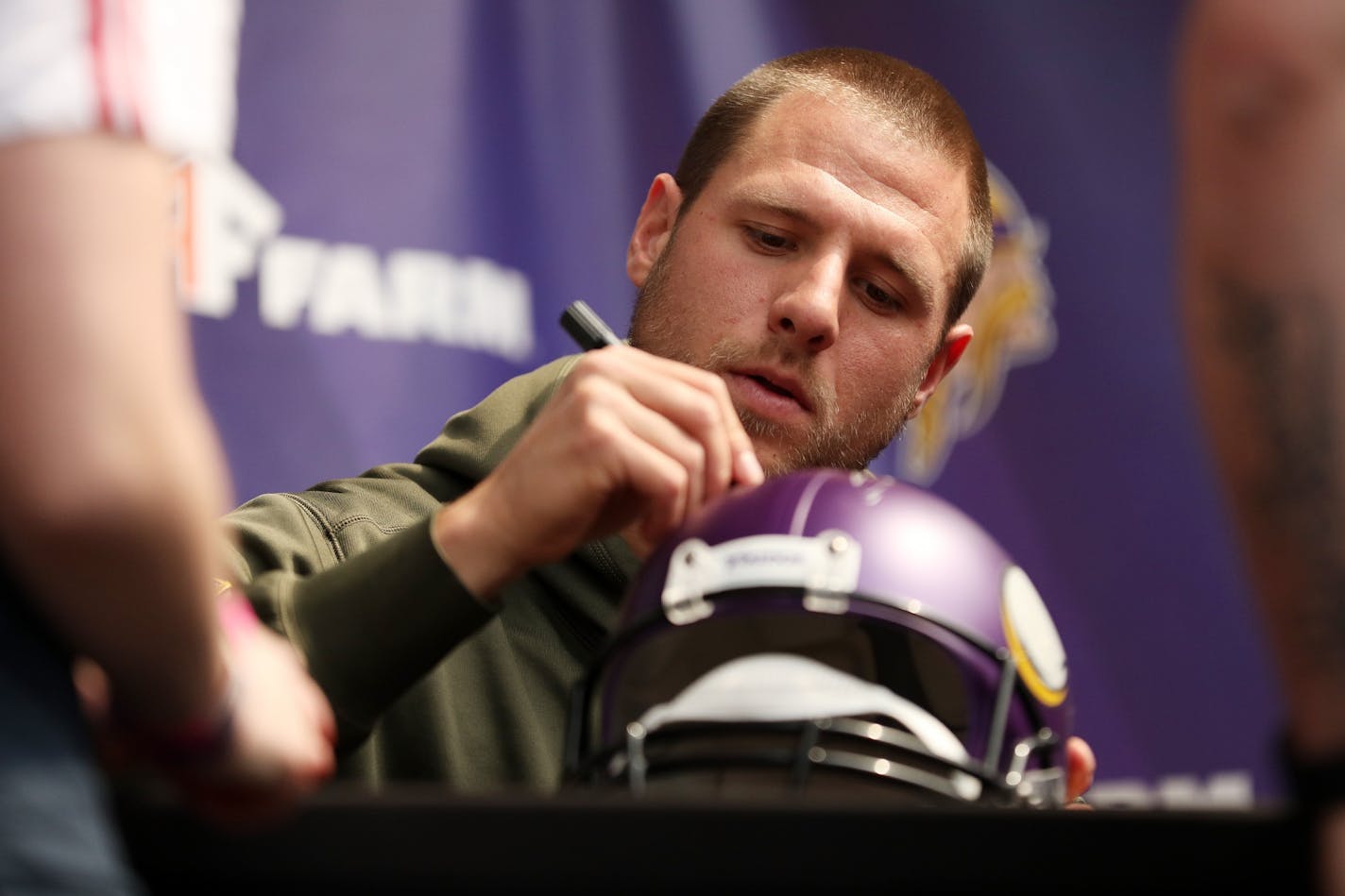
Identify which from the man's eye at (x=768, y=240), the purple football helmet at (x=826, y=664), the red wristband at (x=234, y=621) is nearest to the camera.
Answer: the red wristband at (x=234, y=621)

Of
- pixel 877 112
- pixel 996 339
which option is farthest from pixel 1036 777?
pixel 996 339

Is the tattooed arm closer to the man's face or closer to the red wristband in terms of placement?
the red wristband

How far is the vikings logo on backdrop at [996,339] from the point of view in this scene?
251 centimetres

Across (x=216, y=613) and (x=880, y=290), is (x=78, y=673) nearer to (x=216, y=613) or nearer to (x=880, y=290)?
(x=216, y=613)

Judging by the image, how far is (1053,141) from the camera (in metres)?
2.57

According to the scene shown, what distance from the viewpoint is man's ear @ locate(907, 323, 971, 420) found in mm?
1894

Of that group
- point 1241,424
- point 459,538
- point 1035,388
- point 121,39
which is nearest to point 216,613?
point 121,39

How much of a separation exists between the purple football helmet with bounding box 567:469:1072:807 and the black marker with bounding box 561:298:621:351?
311mm

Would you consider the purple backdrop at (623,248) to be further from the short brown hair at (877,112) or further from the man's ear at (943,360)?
the man's ear at (943,360)

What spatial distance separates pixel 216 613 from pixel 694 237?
1194 millimetres

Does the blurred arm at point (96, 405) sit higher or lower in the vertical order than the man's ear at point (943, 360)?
lower

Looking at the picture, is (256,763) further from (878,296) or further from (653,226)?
(653,226)

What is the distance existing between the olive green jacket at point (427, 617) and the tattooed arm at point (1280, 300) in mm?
677

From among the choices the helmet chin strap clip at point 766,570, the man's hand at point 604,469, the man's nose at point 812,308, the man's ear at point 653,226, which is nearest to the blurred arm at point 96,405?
the helmet chin strap clip at point 766,570
